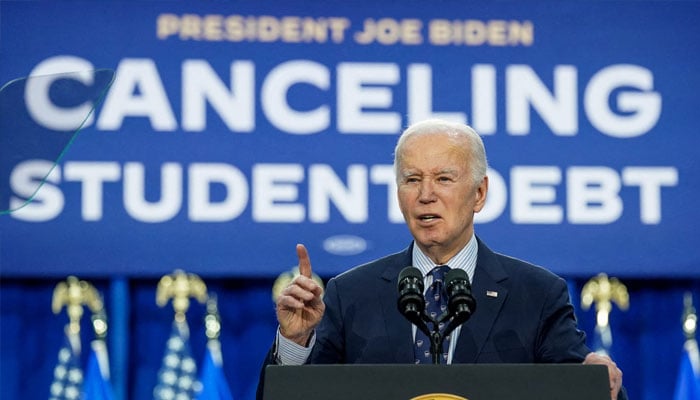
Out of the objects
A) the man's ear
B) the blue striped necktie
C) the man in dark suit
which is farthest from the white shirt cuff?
the man's ear

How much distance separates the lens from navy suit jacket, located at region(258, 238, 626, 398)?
2508 mm

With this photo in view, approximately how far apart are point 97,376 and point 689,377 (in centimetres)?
271

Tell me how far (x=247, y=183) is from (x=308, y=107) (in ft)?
1.50

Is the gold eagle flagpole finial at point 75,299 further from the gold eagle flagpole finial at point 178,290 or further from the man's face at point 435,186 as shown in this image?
the man's face at point 435,186

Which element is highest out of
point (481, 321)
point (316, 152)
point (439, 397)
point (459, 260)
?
point (316, 152)

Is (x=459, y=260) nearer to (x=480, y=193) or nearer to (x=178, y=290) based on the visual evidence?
(x=480, y=193)

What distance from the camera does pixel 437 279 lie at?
2621mm

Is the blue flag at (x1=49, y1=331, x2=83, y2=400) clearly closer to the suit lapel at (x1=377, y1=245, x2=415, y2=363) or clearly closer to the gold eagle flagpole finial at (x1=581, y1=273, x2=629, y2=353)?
the gold eagle flagpole finial at (x1=581, y1=273, x2=629, y2=353)

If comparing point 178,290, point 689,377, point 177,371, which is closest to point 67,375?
point 177,371

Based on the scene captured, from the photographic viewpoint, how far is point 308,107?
557 centimetres

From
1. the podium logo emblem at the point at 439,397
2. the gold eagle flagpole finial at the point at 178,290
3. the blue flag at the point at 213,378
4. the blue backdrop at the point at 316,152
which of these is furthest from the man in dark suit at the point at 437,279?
the gold eagle flagpole finial at the point at 178,290

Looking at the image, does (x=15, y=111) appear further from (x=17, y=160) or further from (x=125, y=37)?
(x=125, y=37)

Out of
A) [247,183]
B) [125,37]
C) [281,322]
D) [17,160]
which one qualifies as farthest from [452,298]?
[125,37]

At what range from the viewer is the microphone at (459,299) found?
217 cm
